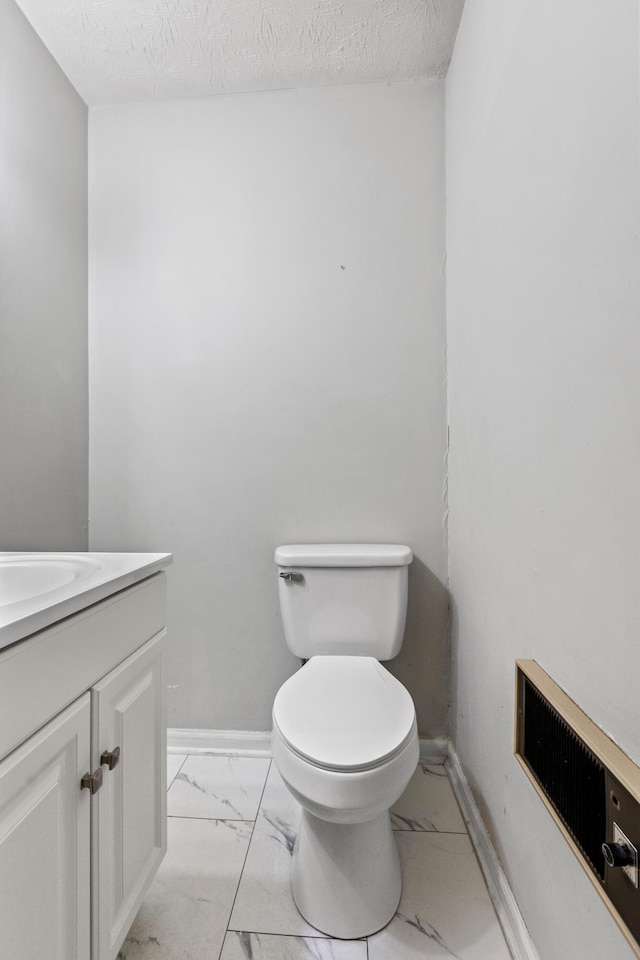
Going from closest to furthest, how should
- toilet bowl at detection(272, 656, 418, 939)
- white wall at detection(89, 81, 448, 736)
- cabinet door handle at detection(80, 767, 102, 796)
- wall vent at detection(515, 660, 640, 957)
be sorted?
wall vent at detection(515, 660, 640, 957)
cabinet door handle at detection(80, 767, 102, 796)
toilet bowl at detection(272, 656, 418, 939)
white wall at detection(89, 81, 448, 736)

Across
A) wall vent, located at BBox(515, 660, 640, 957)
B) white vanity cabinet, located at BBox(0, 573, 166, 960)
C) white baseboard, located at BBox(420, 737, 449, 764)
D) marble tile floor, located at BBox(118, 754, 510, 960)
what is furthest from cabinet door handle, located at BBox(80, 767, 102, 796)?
white baseboard, located at BBox(420, 737, 449, 764)

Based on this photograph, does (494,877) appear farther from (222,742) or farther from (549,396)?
(549,396)

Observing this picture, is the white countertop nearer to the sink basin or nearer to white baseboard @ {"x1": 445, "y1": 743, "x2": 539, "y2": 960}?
the sink basin

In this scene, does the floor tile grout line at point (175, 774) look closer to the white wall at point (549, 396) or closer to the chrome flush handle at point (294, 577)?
the chrome flush handle at point (294, 577)

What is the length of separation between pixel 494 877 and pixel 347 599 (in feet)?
2.34

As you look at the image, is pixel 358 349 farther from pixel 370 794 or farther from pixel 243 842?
pixel 243 842

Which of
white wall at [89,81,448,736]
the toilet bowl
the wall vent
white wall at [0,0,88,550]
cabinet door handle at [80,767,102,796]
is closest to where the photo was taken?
the wall vent

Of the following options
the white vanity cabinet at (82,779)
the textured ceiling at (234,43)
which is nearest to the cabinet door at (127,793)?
the white vanity cabinet at (82,779)

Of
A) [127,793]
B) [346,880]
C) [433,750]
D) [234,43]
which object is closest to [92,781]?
[127,793]

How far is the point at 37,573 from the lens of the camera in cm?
95

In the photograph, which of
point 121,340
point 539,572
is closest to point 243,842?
point 539,572

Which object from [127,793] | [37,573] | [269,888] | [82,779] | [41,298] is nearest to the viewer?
[82,779]

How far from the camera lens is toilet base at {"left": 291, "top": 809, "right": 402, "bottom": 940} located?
96 centimetres

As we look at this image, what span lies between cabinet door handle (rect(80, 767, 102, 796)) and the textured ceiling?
72.7 inches
